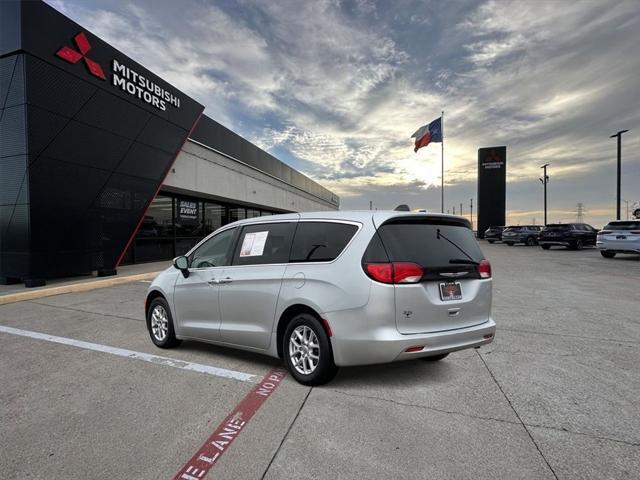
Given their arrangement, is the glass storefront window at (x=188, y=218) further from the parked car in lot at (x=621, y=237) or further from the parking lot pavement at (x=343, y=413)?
the parked car in lot at (x=621, y=237)

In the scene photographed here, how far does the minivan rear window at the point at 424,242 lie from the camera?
133 inches

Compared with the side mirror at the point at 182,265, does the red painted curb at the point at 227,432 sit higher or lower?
lower

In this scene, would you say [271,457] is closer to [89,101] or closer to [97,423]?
[97,423]

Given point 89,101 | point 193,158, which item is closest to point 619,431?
point 89,101

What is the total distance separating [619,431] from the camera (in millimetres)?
2758

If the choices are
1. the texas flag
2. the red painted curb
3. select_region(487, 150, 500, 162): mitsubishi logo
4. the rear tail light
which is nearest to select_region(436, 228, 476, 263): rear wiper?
the rear tail light

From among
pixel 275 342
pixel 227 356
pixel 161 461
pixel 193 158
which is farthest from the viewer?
pixel 193 158

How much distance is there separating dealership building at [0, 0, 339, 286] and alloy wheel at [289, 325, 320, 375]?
9.09 m

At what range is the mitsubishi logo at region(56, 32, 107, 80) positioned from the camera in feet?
31.9

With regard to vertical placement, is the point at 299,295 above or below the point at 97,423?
above

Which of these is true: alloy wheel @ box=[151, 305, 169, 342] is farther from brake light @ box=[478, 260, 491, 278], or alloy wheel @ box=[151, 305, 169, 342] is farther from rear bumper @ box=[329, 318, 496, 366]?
brake light @ box=[478, 260, 491, 278]

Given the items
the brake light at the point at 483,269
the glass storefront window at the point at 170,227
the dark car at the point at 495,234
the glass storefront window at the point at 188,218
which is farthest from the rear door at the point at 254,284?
the dark car at the point at 495,234

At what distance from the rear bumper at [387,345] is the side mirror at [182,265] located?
2.30 meters

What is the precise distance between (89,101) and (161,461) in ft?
36.2
